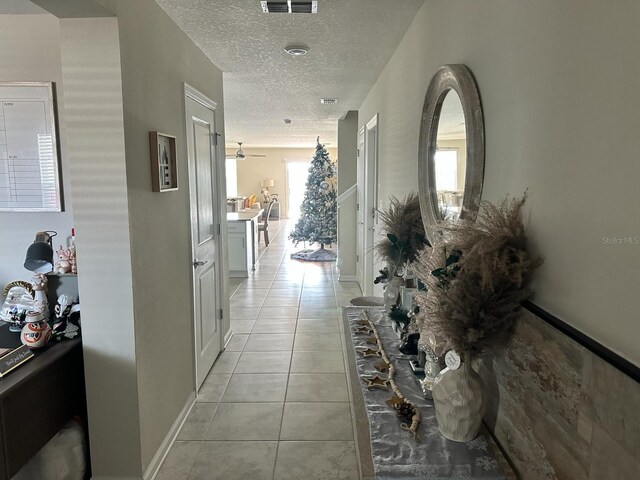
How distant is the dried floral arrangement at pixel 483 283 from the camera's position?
3.94 ft

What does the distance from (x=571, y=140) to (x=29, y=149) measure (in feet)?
8.60

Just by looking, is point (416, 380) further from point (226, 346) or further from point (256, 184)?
point (256, 184)

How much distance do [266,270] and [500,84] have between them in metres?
6.24

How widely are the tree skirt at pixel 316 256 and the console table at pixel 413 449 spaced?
6.70 m

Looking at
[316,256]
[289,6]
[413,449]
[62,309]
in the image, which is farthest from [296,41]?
[316,256]

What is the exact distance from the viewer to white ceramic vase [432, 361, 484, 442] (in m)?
1.33

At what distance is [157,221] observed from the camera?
7.88 feet

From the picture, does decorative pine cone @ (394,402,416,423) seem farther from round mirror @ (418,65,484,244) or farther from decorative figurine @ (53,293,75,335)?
decorative figurine @ (53,293,75,335)

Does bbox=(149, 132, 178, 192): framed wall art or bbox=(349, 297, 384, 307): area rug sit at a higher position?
bbox=(149, 132, 178, 192): framed wall art

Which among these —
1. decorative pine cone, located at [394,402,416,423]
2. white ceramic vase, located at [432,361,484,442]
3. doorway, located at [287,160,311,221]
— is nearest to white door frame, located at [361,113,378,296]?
decorative pine cone, located at [394,402,416,423]

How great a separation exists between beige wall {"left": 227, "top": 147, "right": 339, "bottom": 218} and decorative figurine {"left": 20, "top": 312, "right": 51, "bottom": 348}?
13093mm

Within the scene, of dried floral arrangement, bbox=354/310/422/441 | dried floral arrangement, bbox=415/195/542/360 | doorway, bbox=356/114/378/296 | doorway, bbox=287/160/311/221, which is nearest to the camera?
dried floral arrangement, bbox=415/195/542/360

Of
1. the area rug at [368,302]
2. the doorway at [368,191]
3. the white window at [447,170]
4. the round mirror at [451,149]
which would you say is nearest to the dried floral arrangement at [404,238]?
the round mirror at [451,149]

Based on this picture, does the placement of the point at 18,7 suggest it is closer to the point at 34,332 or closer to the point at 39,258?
the point at 39,258
